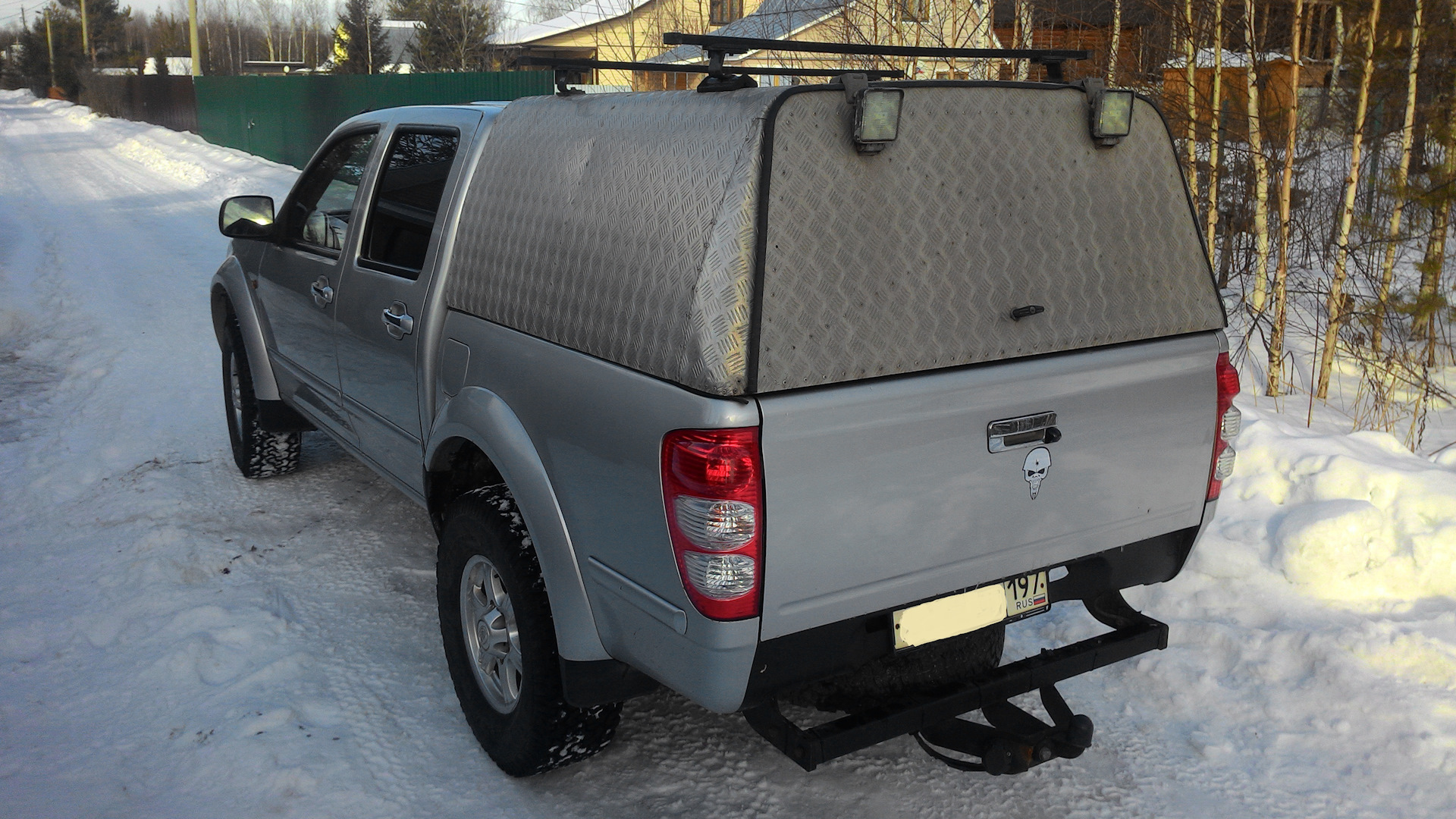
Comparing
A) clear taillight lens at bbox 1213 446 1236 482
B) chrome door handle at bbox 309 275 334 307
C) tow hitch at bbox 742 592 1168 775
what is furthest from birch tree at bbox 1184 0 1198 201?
chrome door handle at bbox 309 275 334 307

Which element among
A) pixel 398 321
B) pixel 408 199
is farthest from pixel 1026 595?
pixel 408 199

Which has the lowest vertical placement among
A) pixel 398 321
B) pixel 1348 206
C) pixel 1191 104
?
pixel 398 321

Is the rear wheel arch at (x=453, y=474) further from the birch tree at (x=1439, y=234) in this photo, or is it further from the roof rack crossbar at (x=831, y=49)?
the birch tree at (x=1439, y=234)

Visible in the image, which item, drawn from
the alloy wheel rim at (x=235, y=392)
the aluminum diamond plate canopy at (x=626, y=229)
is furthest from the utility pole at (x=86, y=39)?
the aluminum diamond plate canopy at (x=626, y=229)

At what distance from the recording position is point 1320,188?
9086 millimetres

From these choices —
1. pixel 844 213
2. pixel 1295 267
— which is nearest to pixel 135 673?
pixel 844 213

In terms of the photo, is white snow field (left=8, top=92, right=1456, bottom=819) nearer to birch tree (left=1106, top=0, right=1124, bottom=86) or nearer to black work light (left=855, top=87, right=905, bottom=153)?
black work light (left=855, top=87, right=905, bottom=153)

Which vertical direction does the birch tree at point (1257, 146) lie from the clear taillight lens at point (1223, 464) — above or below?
above

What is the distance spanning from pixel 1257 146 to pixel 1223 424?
15.2ft

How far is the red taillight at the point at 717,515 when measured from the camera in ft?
7.54

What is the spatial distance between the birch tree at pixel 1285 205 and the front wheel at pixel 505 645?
18.2 feet

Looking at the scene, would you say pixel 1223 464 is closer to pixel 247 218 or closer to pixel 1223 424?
pixel 1223 424

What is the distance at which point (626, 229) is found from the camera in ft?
8.81

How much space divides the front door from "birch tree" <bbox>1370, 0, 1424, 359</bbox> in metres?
6.22
